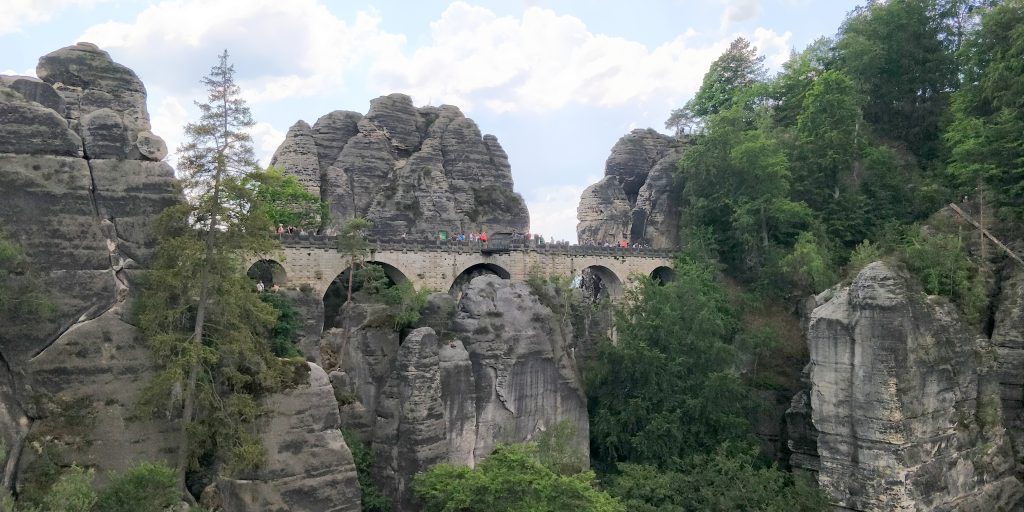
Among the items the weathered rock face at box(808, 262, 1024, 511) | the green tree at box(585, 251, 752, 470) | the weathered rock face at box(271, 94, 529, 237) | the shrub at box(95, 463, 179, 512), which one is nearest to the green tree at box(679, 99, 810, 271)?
the green tree at box(585, 251, 752, 470)

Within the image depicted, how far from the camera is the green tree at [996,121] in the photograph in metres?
28.7

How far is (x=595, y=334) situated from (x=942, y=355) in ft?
44.1

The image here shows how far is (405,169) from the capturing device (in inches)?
1516

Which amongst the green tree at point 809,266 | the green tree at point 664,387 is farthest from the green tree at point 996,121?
the green tree at point 664,387

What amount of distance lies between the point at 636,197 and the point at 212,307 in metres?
33.4

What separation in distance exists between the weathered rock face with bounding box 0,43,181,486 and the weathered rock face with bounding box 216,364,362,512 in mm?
2234

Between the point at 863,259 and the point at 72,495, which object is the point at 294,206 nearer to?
the point at 72,495

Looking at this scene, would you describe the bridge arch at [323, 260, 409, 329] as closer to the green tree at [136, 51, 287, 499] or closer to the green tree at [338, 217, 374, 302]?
the green tree at [338, 217, 374, 302]

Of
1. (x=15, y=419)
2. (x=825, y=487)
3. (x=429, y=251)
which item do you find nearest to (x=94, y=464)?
(x=15, y=419)

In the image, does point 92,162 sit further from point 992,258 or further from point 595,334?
point 992,258

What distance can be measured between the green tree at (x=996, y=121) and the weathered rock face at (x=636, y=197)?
1468cm

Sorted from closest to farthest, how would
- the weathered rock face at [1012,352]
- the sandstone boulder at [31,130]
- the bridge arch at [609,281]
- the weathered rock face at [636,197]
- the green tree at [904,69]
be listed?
the sandstone boulder at [31,130] → the weathered rock face at [1012,352] → the green tree at [904,69] → the bridge arch at [609,281] → the weathered rock face at [636,197]

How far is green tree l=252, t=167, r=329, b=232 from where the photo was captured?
3394 cm

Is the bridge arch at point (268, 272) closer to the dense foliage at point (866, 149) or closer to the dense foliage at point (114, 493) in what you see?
the dense foliage at point (114, 493)
